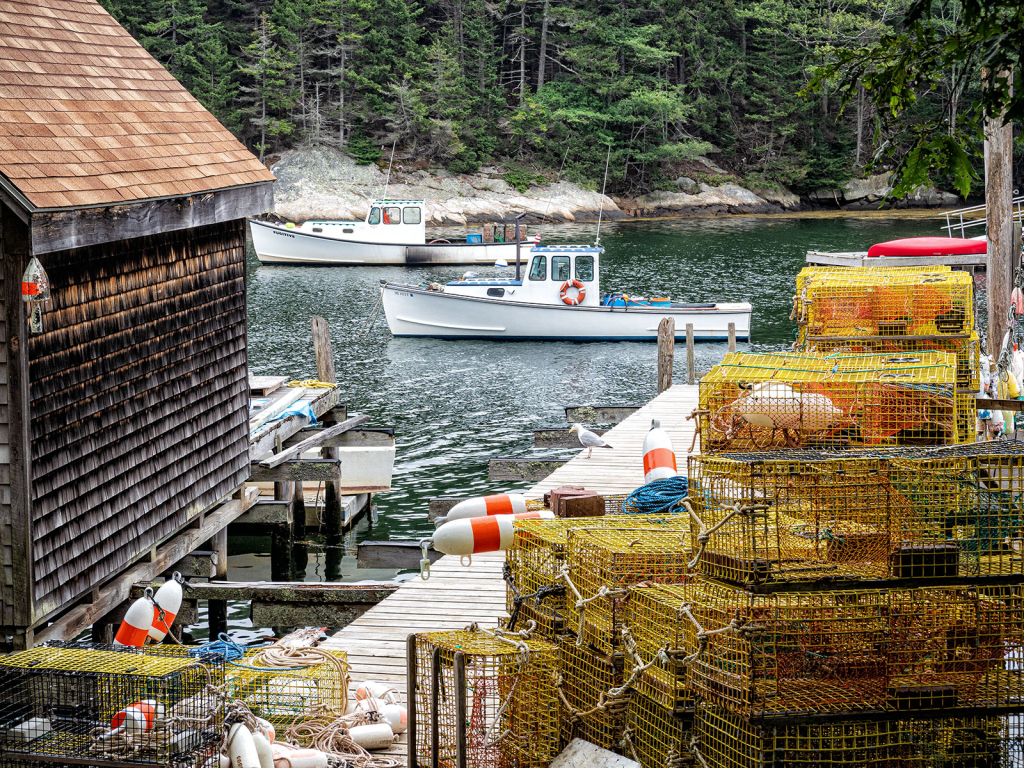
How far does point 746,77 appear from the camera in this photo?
67500 mm

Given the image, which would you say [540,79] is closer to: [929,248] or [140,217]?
[929,248]

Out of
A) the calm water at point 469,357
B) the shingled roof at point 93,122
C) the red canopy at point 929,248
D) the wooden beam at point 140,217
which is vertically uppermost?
the shingled roof at point 93,122

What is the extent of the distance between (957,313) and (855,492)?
5.08m

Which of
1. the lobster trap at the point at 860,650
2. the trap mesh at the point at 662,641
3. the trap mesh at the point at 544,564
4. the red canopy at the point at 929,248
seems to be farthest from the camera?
the red canopy at the point at 929,248

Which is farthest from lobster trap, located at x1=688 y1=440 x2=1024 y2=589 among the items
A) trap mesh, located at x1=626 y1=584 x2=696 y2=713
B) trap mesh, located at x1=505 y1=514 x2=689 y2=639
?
trap mesh, located at x1=505 y1=514 x2=689 y2=639

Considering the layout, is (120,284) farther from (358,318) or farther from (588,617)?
(358,318)

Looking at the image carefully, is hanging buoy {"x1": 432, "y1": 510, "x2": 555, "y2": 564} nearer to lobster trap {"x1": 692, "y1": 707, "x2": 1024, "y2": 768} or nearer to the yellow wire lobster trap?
lobster trap {"x1": 692, "y1": 707, "x2": 1024, "y2": 768}

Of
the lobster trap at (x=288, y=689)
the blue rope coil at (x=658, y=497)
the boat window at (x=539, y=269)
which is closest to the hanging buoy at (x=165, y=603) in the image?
the lobster trap at (x=288, y=689)

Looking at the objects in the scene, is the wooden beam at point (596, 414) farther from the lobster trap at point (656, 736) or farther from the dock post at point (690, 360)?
the lobster trap at point (656, 736)

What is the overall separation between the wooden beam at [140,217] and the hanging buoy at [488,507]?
3.43 meters

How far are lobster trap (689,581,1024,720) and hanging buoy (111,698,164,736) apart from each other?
2471mm

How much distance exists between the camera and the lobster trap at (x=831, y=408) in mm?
6980

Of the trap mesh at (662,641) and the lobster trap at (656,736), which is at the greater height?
the trap mesh at (662,641)

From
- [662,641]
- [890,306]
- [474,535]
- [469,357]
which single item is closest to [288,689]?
[474,535]
